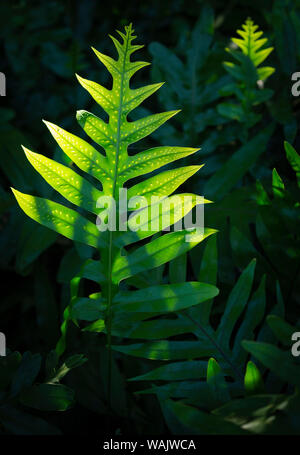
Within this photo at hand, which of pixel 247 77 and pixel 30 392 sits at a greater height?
pixel 247 77

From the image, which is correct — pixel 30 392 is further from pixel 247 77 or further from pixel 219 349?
pixel 247 77

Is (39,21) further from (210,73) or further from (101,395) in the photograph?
(101,395)

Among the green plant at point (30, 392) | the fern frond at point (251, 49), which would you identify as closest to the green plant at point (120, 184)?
the green plant at point (30, 392)

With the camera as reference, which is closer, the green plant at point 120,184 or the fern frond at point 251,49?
the green plant at point 120,184

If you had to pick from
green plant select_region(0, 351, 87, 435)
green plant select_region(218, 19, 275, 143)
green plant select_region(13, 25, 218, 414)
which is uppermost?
green plant select_region(218, 19, 275, 143)

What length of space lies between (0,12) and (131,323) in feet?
2.90

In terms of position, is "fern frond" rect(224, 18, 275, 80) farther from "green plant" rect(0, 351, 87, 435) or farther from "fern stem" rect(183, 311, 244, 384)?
"green plant" rect(0, 351, 87, 435)

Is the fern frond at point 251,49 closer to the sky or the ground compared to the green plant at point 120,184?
closer to the sky

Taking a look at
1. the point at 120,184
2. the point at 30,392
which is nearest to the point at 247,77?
the point at 120,184

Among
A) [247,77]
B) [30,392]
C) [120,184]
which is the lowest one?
[30,392]

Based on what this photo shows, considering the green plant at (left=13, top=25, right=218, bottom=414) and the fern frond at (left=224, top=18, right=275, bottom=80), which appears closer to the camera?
the green plant at (left=13, top=25, right=218, bottom=414)

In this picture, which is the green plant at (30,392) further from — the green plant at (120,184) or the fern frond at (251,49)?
the fern frond at (251,49)

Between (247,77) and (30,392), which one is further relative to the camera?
(247,77)

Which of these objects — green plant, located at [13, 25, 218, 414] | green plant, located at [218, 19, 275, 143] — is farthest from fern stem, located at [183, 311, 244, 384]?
green plant, located at [218, 19, 275, 143]
